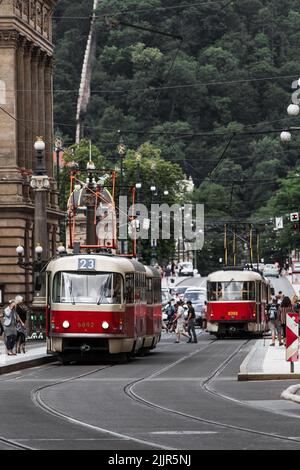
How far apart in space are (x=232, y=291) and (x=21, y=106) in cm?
1263

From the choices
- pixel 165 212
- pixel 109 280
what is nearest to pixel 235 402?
pixel 109 280

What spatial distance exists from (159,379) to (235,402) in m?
8.78

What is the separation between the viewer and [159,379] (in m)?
36.8

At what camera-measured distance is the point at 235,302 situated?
234ft

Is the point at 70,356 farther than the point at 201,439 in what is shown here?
Yes

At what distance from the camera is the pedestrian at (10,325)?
153ft

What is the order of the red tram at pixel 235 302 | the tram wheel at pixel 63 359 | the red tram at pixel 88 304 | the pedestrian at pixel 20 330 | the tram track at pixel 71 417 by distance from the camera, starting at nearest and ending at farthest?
the tram track at pixel 71 417, the red tram at pixel 88 304, the tram wheel at pixel 63 359, the pedestrian at pixel 20 330, the red tram at pixel 235 302

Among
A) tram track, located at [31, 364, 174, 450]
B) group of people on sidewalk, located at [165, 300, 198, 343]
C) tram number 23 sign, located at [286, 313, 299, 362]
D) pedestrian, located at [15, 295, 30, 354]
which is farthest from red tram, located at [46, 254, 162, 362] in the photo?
group of people on sidewalk, located at [165, 300, 198, 343]

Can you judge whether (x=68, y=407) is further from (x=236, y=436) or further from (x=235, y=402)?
(x=236, y=436)

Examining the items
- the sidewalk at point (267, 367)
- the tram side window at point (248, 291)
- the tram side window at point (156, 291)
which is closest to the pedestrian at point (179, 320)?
the tram side window at point (248, 291)

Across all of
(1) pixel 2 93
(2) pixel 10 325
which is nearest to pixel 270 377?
(2) pixel 10 325

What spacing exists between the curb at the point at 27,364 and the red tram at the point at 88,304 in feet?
2.45

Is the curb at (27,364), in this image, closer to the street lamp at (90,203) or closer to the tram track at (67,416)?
the tram track at (67,416)

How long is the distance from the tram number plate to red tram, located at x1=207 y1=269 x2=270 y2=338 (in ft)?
92.8
